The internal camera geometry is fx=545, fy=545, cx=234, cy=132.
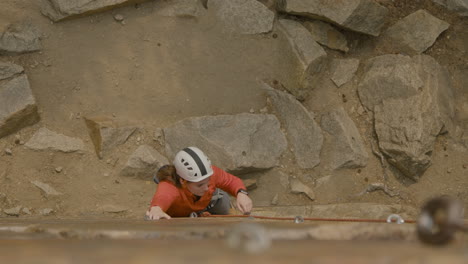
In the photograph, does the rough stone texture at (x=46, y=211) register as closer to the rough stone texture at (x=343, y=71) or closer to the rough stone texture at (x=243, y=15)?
the rough stone texture at (x=243, y=15)

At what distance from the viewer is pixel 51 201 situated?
761cm

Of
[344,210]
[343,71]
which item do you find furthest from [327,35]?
[344,210]

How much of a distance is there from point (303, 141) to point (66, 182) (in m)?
3.66

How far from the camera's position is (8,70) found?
770 centimetres

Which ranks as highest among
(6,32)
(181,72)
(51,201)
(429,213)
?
(429,213)

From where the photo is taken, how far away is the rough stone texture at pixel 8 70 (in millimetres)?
7672

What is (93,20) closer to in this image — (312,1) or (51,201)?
(51,201)

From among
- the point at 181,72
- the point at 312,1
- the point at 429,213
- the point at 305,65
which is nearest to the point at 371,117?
the point at 305,65

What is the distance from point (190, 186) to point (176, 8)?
3821 millimetres

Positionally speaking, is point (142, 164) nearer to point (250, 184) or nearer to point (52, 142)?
point (52, 142)

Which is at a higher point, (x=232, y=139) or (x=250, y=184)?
(x=232, y=139)

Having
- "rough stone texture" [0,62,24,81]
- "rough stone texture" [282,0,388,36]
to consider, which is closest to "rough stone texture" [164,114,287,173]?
"rough stone texture" [282,0,388,36]

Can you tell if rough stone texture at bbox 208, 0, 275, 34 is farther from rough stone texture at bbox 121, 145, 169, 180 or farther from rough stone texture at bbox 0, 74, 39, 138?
rough stone texture at bbox 0, 74, 39, 138

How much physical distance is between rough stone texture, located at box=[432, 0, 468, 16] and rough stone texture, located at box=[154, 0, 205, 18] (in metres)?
4.06
